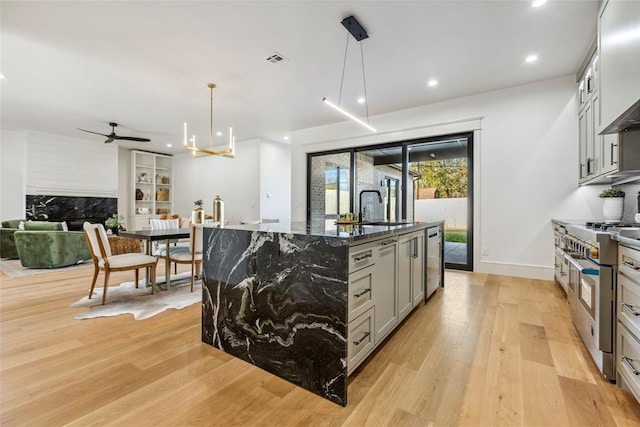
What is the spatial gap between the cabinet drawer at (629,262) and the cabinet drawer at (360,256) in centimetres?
132

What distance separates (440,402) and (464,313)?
146 centimetres

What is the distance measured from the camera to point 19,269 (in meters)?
4.55

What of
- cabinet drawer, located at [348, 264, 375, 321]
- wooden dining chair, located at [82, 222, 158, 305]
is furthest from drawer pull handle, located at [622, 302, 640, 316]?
wooden dining chair, located at [82, 222, 158, 305]

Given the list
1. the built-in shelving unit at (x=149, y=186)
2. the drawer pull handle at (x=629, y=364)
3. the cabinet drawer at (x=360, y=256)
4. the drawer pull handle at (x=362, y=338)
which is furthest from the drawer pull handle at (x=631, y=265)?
the built-in shelving unit at (x=149, y=186)

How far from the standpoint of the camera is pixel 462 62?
3529 mm

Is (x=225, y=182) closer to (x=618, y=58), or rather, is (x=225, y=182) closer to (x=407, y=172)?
(x=407, y=172)

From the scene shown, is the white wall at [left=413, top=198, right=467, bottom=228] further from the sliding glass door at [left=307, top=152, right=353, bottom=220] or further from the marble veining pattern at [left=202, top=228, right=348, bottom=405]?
the marble veining pattern at [left=202, top=228, right=348, bottom=405]

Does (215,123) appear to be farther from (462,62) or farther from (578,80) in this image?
(578,80)

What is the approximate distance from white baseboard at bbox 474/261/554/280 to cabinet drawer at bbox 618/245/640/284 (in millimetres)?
2799

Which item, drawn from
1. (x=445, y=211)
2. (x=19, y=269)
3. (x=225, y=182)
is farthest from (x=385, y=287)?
(x=225, y=182)

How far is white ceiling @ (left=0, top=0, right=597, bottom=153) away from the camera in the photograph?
8.61ft

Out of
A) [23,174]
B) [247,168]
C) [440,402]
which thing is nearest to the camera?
[440,402]

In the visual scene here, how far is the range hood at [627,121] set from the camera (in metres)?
1.75

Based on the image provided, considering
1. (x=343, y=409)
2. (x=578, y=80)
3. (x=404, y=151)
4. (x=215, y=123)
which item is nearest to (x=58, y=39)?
(x=215, y=123)
